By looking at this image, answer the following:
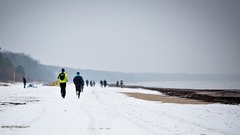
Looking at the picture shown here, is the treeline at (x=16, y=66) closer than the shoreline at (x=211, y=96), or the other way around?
the shoreline at (x=211, y=96)

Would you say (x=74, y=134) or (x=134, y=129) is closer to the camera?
(x=74, y=134)

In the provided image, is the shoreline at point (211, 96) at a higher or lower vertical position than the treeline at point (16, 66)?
lower

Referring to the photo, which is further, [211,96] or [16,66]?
[16,66]

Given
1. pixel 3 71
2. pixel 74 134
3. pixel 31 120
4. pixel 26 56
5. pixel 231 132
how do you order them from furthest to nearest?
pixel 26 56, pixel 3 71, pixel 31 120, pixel 231 132, pixel 74 134

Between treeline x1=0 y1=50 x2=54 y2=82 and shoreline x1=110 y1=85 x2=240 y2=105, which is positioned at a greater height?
→ treeline x1=0 y1=50 x2=54 y2=82

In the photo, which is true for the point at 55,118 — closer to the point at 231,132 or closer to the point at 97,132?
the point at 97,132

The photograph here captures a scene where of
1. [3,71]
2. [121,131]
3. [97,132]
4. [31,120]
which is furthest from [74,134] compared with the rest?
[3,71]

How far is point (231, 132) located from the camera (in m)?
8.61

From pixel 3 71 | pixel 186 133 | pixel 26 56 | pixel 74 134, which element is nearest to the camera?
pixel 74 134

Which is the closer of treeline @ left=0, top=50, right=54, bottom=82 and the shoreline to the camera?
the shoreline

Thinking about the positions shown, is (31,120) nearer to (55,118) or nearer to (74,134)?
(55,118)

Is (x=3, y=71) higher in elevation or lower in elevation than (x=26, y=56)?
lower

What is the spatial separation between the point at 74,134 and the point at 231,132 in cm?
454

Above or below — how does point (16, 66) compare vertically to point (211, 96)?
above
